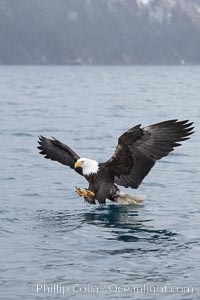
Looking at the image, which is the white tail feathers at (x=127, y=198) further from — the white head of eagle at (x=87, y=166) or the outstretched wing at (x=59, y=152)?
the outstretched wing at (x=59, y=152)

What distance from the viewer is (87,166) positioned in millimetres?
14297

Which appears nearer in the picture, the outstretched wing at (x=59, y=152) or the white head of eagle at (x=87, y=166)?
the white head of eagle at (x=87, y=166)

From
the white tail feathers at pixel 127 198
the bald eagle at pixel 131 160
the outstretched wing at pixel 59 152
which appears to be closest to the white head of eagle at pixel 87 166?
the bald eagle at pixel 131 160

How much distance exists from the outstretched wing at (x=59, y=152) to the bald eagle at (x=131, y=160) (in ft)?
1.81

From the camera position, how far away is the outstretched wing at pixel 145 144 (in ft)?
45.0

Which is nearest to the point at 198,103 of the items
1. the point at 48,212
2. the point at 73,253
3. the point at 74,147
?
the point at 74,147

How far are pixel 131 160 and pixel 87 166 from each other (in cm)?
69

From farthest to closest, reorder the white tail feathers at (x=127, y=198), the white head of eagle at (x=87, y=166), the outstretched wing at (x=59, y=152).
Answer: the outstretched wing at (x=59, y=152) → the white tail feathers at (x=127, y=198) → the white head of eagle at (x=87, y=166)

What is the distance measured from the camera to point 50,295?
986 cm

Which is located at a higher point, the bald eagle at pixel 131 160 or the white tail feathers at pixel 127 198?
the bald eagle at pixel 131 160

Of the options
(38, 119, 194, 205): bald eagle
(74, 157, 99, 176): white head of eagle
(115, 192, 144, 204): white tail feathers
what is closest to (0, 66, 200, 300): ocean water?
(115, 192, 144, 204): white tail feathers

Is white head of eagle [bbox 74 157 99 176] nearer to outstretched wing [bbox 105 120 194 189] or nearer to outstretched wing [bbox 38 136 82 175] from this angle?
outstretched wing [bbox 105 120 194 189]

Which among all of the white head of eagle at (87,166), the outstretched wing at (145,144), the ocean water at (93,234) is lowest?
the ocean water at (93,234)

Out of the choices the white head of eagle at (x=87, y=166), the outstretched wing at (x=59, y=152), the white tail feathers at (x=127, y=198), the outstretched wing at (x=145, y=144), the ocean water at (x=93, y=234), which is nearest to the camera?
the ocean water at (x=93, y=234)
